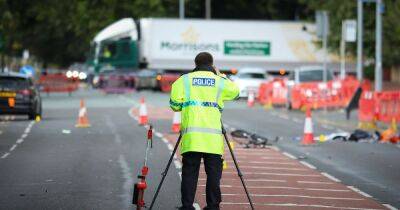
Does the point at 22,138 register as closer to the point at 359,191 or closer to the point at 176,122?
the point at 176,122

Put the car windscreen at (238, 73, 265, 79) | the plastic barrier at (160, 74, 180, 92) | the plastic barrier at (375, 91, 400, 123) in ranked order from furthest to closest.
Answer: the plastic barrier at (160, 74, 180, 92), the car windscreen at (238, 73, 265, 79), the plastic barrier at (375, 91, 400, 123)

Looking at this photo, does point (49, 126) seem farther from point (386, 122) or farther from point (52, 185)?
point (52, 185)

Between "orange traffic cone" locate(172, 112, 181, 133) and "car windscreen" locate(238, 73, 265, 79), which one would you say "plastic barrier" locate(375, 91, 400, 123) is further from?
"car windscreen" locate(238, 73, 265, 79)

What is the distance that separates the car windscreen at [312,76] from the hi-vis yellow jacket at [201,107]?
3918 centimetres

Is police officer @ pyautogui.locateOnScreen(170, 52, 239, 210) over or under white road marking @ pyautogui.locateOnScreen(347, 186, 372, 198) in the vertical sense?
over

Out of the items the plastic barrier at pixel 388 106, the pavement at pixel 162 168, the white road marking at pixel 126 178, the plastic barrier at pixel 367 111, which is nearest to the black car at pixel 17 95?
the pavement at pixel 162 168

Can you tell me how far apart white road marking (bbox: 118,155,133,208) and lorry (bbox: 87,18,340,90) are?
45.7m

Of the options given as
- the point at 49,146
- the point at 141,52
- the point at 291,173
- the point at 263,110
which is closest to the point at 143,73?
the point at 141,52

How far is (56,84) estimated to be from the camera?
7500cm

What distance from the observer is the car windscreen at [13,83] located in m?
38.1

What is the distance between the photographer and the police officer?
13.1 meters

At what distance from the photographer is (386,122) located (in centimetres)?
3675

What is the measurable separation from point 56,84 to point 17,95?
37.1 meters

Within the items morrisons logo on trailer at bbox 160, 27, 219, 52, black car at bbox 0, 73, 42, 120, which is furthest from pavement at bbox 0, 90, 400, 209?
morrisons logo on trailer at bbox 160, 27, 219, 52
